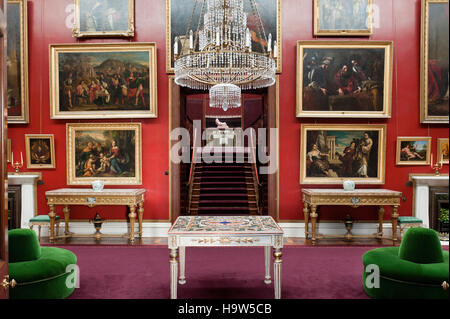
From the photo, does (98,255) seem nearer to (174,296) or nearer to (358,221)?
(174,296)

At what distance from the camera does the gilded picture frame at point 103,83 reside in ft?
23.7

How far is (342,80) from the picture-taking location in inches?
282

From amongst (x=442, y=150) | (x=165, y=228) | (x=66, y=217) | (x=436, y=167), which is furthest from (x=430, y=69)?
(x=66, y=217)

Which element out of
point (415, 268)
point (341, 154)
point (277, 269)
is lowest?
point (277, 269)

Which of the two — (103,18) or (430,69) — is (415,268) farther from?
(103,18)

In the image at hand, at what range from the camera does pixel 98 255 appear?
5.81 m

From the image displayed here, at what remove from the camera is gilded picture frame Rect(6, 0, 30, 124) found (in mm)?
7148

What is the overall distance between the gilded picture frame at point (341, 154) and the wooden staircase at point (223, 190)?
2108 mm

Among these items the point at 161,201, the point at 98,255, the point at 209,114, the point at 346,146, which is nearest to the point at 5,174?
the point at 98,255

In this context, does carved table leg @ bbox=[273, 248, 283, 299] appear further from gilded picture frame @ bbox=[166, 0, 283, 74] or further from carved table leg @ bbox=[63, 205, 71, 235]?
carved table leg @ bbox=[63, 205, 71, 235]

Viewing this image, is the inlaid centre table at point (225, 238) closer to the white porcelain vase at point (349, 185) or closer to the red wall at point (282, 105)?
the white porcelain vase at point (349, 185)

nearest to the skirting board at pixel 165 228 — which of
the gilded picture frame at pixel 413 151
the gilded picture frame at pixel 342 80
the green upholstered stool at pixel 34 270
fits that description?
the gilded picture frame at pixel 413 151

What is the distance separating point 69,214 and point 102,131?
2.01m

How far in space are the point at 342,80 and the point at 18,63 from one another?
23.5ft
